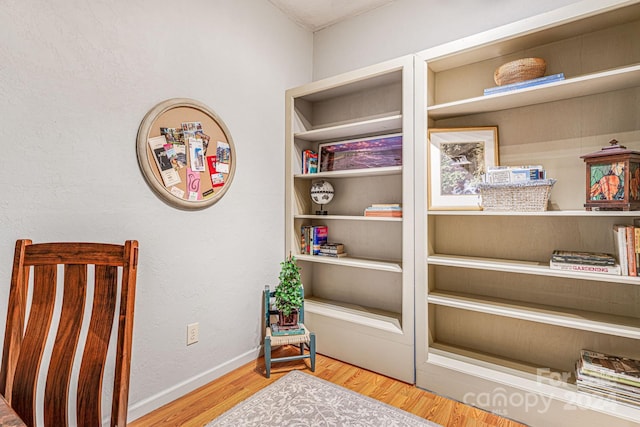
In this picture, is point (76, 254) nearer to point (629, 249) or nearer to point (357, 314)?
point (357, 314)

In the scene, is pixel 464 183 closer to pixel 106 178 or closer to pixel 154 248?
pixel 154 248

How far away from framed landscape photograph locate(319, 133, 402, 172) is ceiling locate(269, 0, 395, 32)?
1030 mm

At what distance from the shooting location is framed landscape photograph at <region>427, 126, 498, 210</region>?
198 centimetres

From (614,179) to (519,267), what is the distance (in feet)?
1.92

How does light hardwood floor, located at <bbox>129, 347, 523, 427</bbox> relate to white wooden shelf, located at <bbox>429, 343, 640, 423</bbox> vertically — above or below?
below

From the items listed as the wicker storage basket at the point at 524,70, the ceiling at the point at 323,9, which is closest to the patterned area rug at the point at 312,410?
the wicker storage basket at the point at 524,70

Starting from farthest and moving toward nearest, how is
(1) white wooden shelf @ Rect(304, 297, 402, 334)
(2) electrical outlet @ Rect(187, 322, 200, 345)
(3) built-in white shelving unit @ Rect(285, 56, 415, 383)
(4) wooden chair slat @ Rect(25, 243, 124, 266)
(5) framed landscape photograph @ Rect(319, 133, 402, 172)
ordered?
(5) framed landscape photograph @ Rect(319, 133, 402, 172), (1) white wooden shelf @ Rect(304, 297, 402, 334), (3) built-in white shelving unit @ Rect(285, 56, 415, 383), (2) electrical outlet @ Rect(187, 322, 200, 345), (4) wooden chair slat @ Rect(25, 243, 124, 266)

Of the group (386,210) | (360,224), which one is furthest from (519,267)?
(360,224)

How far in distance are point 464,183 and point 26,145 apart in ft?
7.32

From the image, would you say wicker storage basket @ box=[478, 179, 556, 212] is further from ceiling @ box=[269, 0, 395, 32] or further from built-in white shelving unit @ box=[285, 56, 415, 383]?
ceiling @ box=[269, 0, 395, 32]

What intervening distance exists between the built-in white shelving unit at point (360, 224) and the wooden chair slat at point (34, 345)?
1.62m

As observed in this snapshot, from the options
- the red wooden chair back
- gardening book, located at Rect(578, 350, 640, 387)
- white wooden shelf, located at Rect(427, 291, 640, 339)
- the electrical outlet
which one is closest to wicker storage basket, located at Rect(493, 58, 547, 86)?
white wooden shelf, located at Rect(427, 291, 640, 339)

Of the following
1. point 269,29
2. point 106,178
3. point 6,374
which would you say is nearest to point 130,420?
point 6,374

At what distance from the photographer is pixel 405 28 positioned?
2.35 m
